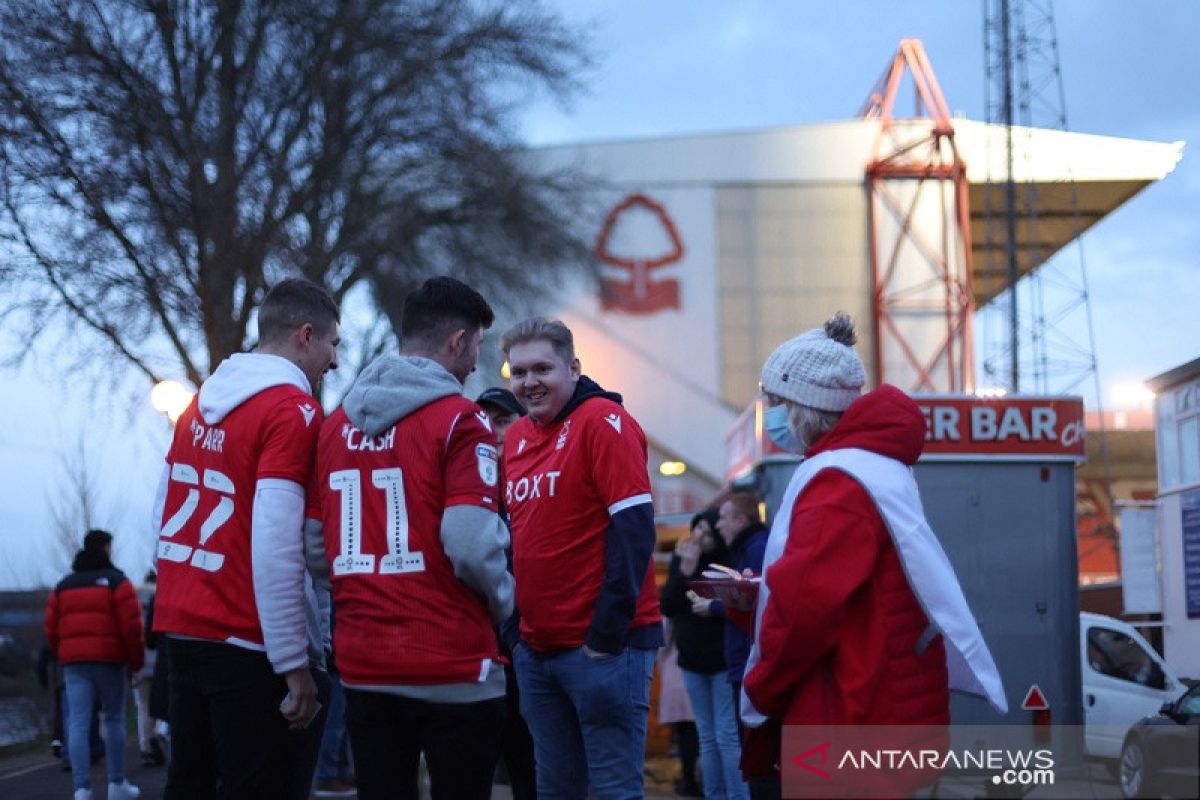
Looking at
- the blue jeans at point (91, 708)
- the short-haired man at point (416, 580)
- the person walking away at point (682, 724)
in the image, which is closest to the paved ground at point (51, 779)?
the person walking away at point (682, 724)

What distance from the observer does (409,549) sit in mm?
4320

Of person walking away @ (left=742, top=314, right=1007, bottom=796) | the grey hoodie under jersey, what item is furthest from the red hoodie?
the grey hoodie under jersey

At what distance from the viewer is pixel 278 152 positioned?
21.0 metres

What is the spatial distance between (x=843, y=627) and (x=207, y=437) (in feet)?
6.93

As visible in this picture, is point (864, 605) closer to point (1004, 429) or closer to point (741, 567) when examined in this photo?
point (741, 567)

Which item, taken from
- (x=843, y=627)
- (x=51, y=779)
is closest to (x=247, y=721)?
(x=843, y=627)

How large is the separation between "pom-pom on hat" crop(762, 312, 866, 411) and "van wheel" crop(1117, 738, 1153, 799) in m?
1.12

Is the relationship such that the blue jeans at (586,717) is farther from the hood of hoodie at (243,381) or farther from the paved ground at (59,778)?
the paved ground at (59,778)

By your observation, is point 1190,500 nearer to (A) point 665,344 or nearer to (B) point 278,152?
(B) point 278,152

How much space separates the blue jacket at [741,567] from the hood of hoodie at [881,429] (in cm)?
397

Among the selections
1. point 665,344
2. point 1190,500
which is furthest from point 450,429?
point 665,344

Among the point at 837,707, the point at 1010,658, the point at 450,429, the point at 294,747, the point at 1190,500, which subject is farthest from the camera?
the point at 1190,500

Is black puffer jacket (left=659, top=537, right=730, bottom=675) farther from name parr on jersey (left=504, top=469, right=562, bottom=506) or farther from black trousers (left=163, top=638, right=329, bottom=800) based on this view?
black trousers (left=163, top=638, right=329, bottom=800)

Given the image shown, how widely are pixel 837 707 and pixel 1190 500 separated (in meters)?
10.6
